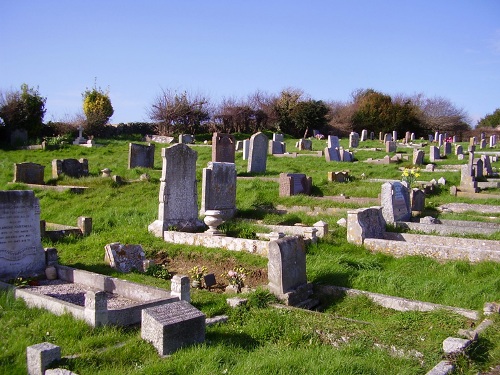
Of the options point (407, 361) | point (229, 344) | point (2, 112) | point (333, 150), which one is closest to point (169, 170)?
point (229, 344)

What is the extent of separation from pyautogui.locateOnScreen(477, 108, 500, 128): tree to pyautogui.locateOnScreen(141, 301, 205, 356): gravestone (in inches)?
2808

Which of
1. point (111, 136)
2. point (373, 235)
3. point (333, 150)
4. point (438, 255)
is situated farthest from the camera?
A: point (111, 136)

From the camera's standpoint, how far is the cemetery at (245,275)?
5934 mm

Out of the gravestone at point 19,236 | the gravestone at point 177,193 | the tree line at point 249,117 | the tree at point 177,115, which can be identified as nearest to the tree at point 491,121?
the tree line at point 249,117

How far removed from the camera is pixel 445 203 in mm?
16375

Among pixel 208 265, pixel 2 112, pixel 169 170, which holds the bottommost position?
pixel 208 265

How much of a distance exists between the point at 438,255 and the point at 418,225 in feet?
9.00

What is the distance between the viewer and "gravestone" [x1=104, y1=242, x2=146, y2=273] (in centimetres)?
1035

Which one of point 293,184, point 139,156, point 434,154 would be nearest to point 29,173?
point 139,156

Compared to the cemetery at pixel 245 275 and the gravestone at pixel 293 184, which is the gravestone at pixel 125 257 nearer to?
the cemetery at pixel 245 275

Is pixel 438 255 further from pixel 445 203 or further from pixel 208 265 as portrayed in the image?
pixel 445 203

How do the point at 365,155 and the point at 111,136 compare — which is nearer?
the point at 365,155

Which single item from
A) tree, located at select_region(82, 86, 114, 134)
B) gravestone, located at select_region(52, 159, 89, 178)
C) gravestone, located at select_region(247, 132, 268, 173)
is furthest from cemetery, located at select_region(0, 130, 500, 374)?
tree, located at select_region(82, 86, 114, 134)

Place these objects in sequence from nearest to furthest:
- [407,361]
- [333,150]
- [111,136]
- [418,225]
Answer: [407,361] → [418,225] → [333,150] → [111,136]
